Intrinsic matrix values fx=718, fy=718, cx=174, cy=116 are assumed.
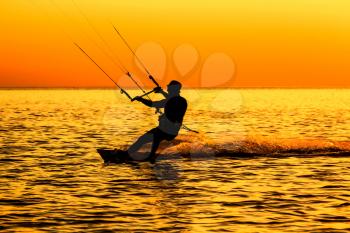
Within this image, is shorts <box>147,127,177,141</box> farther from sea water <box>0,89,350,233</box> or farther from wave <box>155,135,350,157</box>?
wave <box>155,135,350,157</box>

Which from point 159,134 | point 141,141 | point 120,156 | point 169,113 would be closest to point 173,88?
point 169,113

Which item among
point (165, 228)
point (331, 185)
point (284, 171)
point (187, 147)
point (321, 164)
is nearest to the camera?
point (165, 228)

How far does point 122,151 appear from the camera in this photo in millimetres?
22938

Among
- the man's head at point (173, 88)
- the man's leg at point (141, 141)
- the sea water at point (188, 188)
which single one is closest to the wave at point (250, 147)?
the sea water at point (188, 188)

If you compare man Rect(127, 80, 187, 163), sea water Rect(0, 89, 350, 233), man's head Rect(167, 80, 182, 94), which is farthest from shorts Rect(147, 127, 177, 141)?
man's head Rect(167, 80, 182, 94)

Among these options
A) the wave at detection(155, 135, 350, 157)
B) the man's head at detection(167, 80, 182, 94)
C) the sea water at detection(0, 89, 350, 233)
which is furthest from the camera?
the wave at detection(155, 135, 350, 157)

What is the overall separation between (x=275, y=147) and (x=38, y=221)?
46.3 feet

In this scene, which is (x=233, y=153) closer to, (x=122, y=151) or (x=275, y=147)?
(x=275, y=147)

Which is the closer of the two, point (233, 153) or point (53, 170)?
point (53, 170)

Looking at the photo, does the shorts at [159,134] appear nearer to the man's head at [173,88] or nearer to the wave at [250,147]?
the man's head at [173,88]

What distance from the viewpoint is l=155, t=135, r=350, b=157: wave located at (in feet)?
82.1

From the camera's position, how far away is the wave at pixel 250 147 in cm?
2501

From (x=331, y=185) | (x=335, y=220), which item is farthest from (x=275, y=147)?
(x=335, y=220)

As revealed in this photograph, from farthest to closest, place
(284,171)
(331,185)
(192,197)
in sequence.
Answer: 1. (284,171)
2. (331,185)
3. (192,197)
